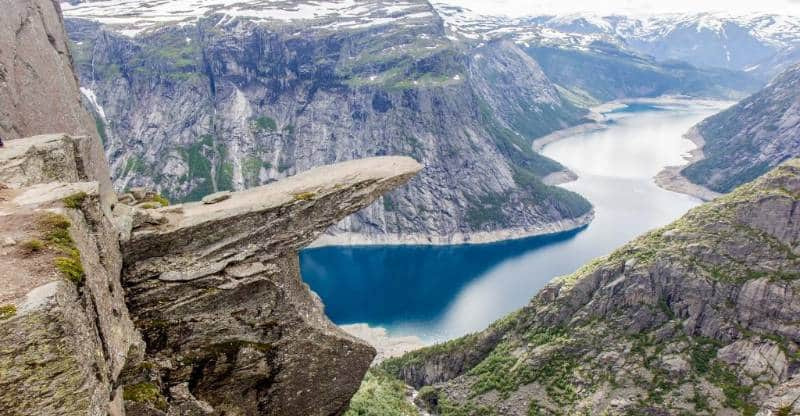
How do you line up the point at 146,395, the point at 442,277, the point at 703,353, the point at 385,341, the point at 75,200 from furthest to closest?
the point at 442,277 < the point at 385,341 < the point at 703,353 < the point at 146,395 < the point at 75,200

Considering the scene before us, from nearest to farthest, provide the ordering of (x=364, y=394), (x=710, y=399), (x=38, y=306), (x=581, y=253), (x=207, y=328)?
(x=38, y=306)
(x=207, y=328)
(x=364, y=394)
(x=710, y=399)
(x=581, y=253)

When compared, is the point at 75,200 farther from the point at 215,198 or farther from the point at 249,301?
the point at 215,198

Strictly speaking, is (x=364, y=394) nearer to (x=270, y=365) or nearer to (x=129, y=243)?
(x=270, y=365)

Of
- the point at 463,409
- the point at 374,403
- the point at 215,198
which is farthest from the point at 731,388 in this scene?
Answer: the point at 215,198

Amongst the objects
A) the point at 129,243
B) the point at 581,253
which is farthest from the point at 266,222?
the point at 581,253

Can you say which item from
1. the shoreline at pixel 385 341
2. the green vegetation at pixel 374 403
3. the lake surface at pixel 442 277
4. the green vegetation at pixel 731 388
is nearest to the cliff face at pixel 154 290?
the green vegetation at pixel 374 403

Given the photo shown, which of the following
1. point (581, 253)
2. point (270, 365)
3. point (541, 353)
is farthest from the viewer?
point (581, 253)

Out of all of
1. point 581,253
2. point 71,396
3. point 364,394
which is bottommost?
point 581,253

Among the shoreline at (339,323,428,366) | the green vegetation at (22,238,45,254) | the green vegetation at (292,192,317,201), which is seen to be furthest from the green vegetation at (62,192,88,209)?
the shoreline at (339,323,428,366)
